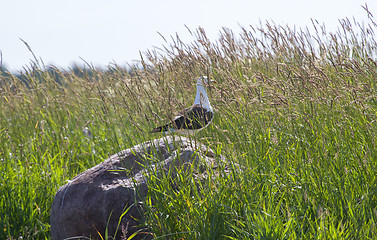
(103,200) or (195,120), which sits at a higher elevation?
(195,120)

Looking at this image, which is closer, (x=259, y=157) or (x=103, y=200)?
(x=259, y=157)

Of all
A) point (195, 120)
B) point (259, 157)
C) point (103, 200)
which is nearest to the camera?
point (259, 157)

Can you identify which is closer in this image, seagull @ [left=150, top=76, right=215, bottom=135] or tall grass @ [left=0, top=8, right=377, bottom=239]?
tall grass @ [left=0, top=8, right=377, bottom=239]

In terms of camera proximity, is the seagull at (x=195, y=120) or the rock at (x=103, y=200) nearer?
the seagull at (x=195, y=120)

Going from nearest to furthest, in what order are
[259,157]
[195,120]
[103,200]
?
[259,157], [103,200], [195,120]

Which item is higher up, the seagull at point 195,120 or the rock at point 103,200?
the seagull at point 195,120

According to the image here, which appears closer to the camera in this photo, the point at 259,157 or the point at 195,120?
the point at 259,157

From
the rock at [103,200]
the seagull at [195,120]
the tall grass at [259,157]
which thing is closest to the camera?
the tall grass at [259,157]

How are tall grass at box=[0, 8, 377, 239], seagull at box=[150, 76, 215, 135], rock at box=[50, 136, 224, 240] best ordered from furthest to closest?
rock at box=[50, 136, 224, 240], seagull at box=[150, 76, 215, 135], tall grass at box=[0, 8, 377, 239]

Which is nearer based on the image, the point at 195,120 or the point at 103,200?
the point at 103,200

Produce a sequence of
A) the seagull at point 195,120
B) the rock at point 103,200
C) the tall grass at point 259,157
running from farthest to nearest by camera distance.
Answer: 1. the rock at point 103,200
2. the seagull at point 195,120
3. the tall grass at point 259,157

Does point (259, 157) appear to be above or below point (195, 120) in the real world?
below

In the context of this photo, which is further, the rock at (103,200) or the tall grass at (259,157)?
the rock at (103,200)

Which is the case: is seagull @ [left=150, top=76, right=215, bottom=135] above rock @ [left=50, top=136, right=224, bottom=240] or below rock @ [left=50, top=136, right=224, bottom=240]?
above
